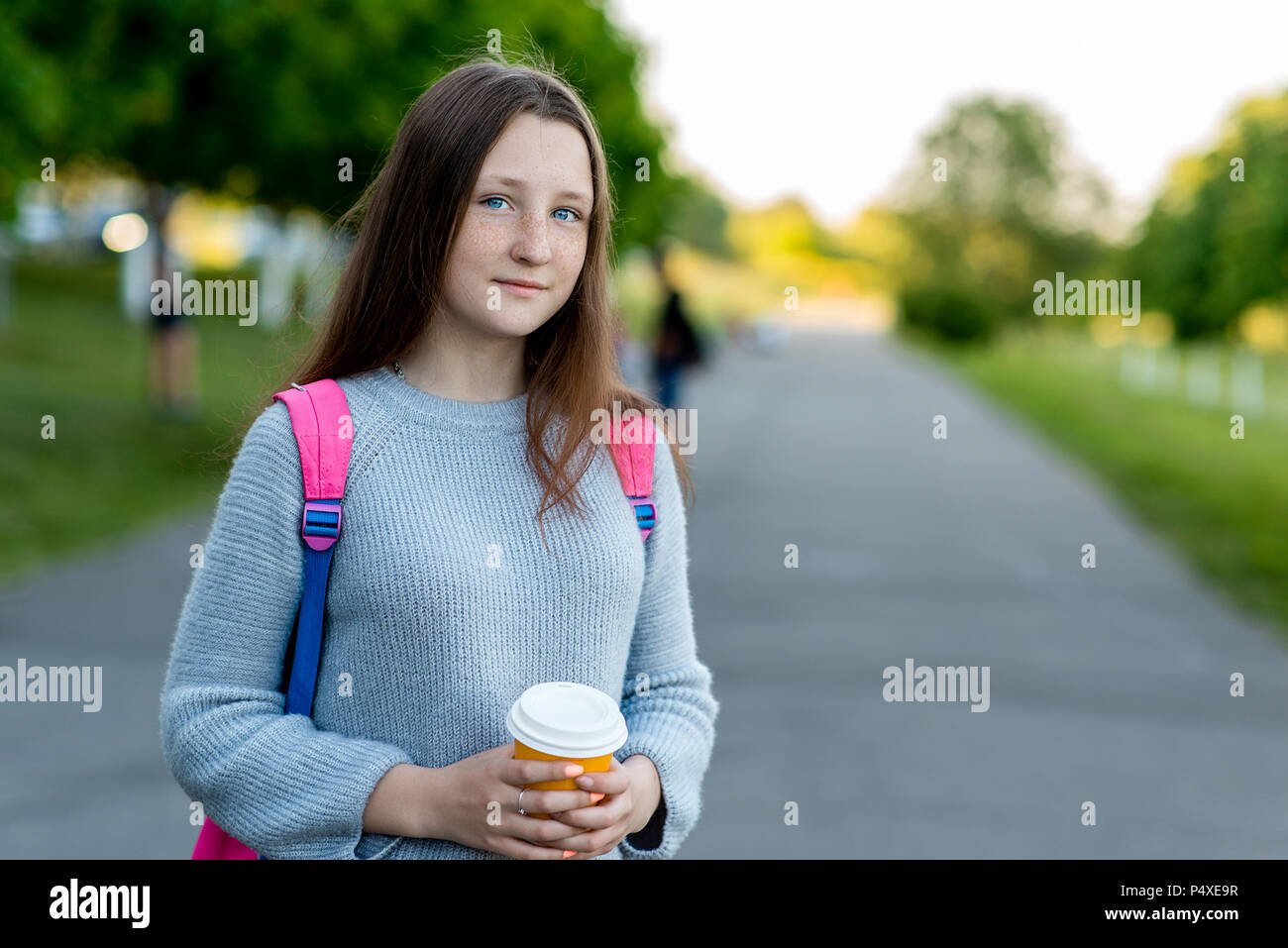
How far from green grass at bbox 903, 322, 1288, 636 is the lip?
309 inches

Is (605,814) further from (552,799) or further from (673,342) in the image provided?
(673,342)

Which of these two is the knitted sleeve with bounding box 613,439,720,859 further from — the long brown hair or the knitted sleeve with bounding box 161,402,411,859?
the knitted sleeve with bounding box 161,402,411,859

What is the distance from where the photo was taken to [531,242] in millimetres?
1929

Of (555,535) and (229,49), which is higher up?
(229,49)

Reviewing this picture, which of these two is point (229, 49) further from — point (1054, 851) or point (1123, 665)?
point (1054, 851)

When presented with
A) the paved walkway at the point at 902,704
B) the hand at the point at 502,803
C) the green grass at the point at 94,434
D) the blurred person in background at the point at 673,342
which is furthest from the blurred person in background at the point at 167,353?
the hand at the point at 502,803

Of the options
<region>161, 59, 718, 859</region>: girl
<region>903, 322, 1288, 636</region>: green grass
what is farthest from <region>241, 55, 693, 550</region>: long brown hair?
<region>903, 322, 1288, 636</region>: green grass

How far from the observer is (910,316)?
65938 mm

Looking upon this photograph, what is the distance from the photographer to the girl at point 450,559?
72.6 inches

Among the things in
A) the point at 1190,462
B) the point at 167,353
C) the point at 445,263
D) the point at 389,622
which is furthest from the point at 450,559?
the point at 1190,462

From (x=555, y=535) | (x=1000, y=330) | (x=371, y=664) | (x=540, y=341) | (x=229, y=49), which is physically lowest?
(x=1000, y=330)

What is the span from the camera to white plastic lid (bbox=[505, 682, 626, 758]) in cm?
170
